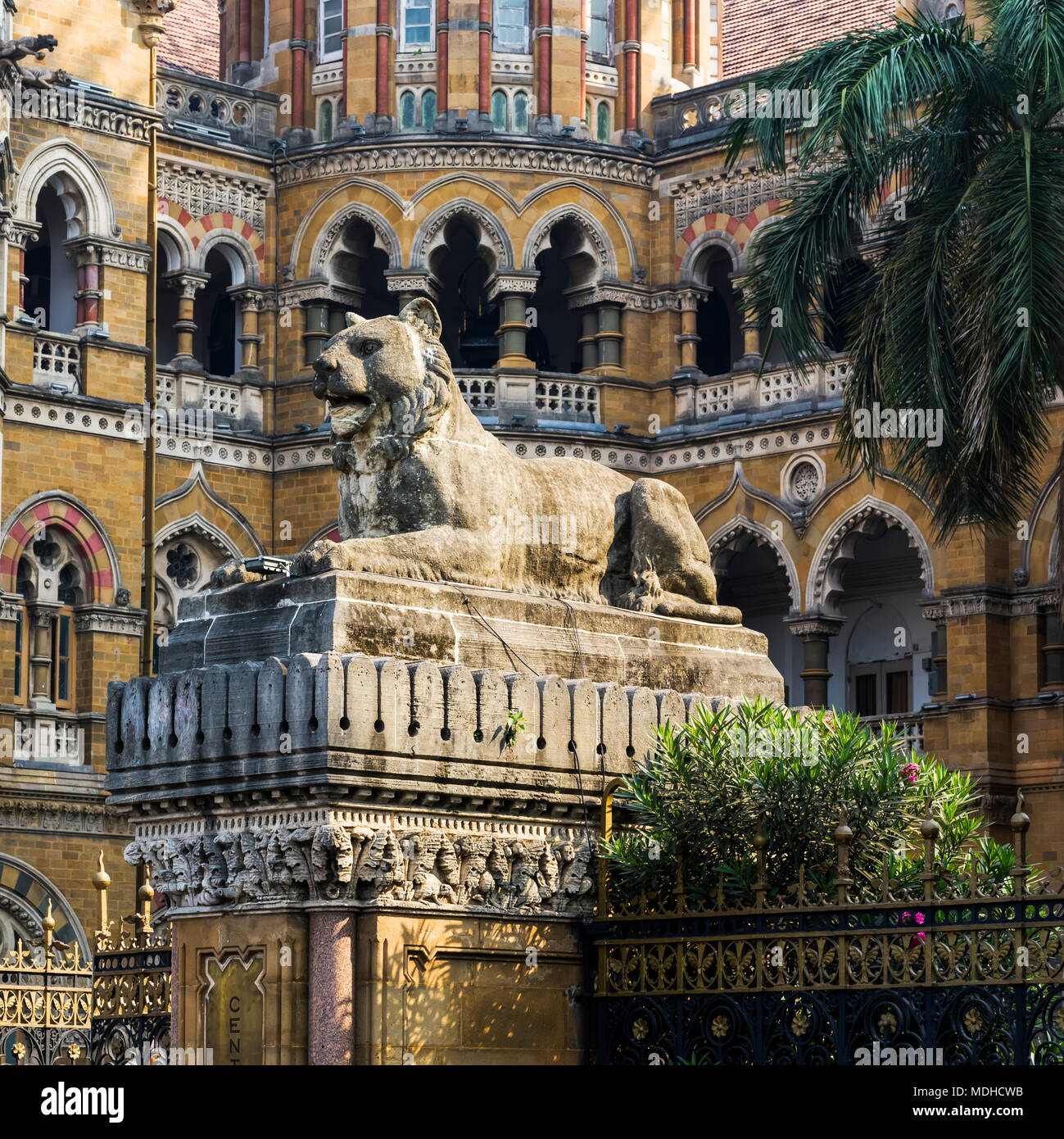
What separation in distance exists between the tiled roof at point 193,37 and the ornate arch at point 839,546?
43.0ft

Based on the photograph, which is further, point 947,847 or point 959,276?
point 959,276

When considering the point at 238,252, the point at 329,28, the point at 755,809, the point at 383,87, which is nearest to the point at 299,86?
the point at 329,28

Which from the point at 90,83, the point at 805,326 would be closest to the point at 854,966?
the point at 805,326

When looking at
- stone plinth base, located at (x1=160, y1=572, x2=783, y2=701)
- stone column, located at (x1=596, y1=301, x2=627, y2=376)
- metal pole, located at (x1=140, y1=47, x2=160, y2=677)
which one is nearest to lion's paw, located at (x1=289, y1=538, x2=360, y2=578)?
stone plinth base, located at (x1=160, y1=572, x2=783, y2=701)

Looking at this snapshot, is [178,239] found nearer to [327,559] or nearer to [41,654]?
[41,654]

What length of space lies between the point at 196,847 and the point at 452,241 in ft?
81.8

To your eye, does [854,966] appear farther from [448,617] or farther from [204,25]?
[204,25]

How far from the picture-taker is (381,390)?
10922 mm

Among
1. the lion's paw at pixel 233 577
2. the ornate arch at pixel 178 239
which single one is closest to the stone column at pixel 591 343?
the ornate arch at pixel 178 239

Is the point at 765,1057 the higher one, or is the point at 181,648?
the point at 181,648

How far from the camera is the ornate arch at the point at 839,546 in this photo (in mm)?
30688

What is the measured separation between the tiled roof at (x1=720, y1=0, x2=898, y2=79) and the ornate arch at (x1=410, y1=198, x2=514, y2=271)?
214 inches

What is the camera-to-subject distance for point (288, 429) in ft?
108

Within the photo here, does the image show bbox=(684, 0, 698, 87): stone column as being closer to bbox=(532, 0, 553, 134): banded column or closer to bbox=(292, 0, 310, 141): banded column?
bbox=(532, 0, 553, 134): banded column
